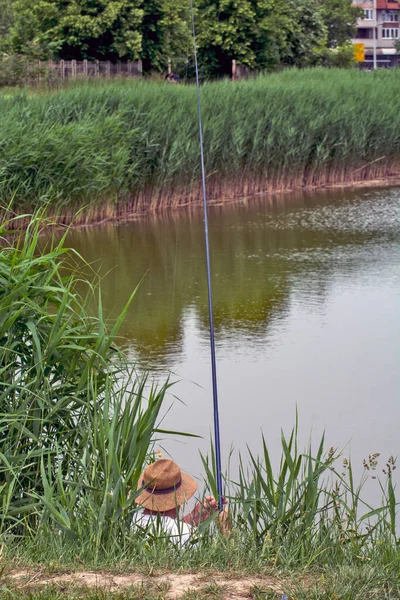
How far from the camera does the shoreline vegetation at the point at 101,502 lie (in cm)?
256

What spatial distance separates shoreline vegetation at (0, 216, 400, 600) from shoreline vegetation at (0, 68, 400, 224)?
5756 millimetres

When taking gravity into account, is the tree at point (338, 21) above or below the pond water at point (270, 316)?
above

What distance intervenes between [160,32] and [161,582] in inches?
902

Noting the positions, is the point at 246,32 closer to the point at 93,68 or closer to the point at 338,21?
the point at 93,68

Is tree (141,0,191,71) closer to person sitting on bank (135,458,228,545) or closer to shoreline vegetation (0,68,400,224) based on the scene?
shoreline vegetation (0,68,400,224)

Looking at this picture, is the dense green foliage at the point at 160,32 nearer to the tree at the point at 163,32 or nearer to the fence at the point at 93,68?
the tree at the point at 163,32

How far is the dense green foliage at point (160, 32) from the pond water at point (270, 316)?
1159 cm

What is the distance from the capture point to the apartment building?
6675 cm

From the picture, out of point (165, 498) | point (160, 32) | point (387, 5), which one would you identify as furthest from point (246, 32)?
point (387, 5)

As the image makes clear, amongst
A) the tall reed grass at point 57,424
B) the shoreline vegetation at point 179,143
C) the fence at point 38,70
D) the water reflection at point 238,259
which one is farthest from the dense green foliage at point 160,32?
the tall reed grass at point 57,424

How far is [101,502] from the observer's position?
9.84 feet

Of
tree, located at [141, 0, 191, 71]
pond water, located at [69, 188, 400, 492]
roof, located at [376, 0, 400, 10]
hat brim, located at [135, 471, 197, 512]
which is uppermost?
roof, located at [376, 0, 400, 10]

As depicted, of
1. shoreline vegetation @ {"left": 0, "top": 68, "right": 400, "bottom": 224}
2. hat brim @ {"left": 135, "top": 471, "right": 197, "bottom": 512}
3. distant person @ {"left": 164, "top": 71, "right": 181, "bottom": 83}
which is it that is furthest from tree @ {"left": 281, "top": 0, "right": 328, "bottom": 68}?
hat brim @ {"left": 135, "top": 471, "right": 197, "bottom": 512}

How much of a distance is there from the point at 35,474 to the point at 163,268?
6187 mm
